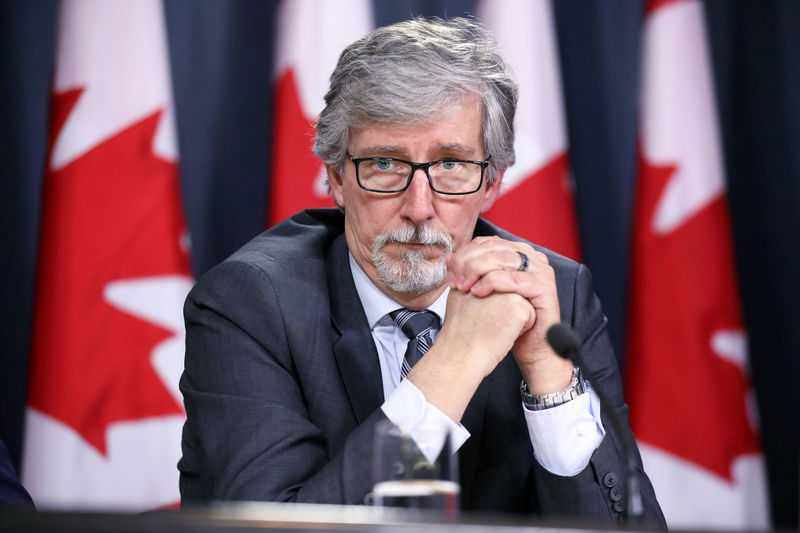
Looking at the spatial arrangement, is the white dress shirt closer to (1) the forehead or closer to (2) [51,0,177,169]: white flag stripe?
(1) the forehead

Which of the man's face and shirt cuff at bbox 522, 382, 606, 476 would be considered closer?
shirt cuff at bbox 522, 382, 606, 476

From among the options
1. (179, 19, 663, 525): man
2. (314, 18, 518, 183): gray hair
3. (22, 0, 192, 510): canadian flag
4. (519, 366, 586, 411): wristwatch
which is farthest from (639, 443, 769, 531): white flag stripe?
(22, 0, 192, 510): canadian flag

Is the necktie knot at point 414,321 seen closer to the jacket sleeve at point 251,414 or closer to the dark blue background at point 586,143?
the jacket sleeve at point 251,414

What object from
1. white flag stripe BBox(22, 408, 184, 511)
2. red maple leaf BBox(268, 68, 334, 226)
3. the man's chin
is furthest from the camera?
red maple leaf BBox(268, 68, 334, 226)

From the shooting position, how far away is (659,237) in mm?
2967

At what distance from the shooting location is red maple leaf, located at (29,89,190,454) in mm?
2822

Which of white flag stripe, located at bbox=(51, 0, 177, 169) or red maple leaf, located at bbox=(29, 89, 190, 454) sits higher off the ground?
white flag stripe, located at bbox=(51, 0, 177, 169)

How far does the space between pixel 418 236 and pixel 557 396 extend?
0.44 m

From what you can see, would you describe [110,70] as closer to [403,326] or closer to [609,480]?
[403,326]

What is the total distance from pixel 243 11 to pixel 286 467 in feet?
5.73

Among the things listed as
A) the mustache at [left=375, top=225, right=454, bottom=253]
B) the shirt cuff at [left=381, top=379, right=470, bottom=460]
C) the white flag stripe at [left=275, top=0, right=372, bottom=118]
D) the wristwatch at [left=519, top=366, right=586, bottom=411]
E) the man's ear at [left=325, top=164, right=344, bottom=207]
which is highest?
the white flag stripe at [left=275, top=0, right=372, bottom=118]

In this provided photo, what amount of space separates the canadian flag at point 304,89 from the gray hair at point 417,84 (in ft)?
2.47

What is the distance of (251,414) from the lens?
5.81ft

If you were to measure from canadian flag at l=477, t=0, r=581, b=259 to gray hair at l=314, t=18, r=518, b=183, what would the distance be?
0.80 meters
